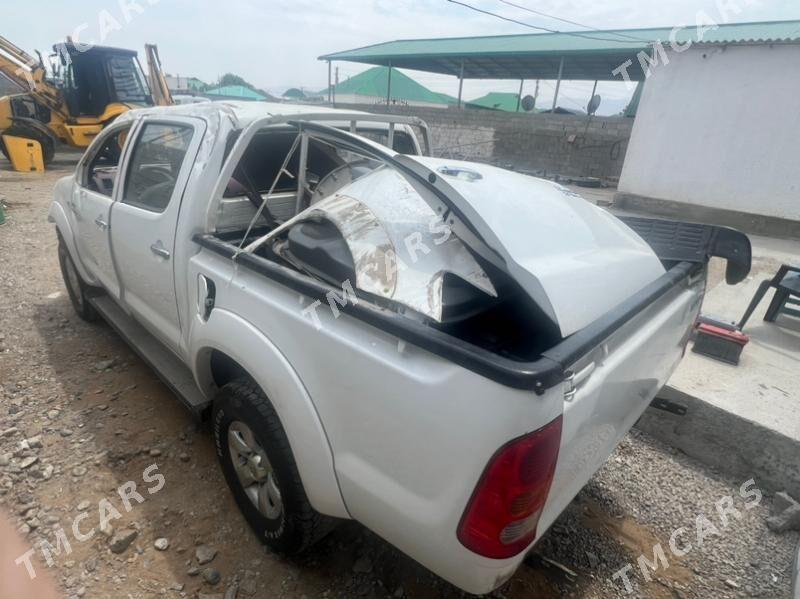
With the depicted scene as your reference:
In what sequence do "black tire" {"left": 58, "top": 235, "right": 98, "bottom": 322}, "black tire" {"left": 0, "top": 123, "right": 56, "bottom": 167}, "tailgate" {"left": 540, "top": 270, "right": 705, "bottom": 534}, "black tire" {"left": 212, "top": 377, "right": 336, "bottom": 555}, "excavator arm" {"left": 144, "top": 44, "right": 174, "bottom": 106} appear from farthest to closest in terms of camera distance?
"excavator arm" {"left": 144, "top": 44, "right": 174, "bottom": 106} → "black tire" {"left": 0, "top": 123, "right": 56, "bottom": 167} → "black tire" {"left": 58, "top": 235, "right": 98, "bottom": 322} → "black tire" {"left": 212, "top": 377, "right": 336, "bottom": 555} → "tailgate" {"left": 540, "top": 270, "right": 705, "bottom": 534}

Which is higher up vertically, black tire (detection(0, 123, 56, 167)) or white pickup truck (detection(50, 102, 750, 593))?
white pickup truck (detection(50, 102, 750, 593))

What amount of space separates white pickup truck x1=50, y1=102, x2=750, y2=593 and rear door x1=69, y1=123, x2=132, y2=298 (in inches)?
21.3

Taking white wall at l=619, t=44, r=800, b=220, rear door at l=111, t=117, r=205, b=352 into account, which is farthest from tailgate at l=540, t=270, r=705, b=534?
white wall at l=619, t=44, r=800, b=220

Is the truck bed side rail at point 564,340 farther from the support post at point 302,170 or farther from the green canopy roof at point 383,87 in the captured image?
the green canopy roof at point 383,87

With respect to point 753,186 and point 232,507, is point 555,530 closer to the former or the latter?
point 232,507

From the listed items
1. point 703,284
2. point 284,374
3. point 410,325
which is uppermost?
point 410,325

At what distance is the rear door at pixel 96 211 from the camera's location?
116 inches

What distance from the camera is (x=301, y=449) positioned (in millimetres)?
1609

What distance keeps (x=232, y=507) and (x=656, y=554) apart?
6.75 feet

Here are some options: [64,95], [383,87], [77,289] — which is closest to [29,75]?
[64,95]

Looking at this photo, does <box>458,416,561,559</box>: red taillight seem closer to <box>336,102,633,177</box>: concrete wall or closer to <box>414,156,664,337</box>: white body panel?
<box>414,156,664,337</box>: white body panel

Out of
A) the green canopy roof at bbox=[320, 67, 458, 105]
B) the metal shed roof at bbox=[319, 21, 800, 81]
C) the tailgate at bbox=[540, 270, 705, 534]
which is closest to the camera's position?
the tailgate at bbox=[540, 270, 705, 534]

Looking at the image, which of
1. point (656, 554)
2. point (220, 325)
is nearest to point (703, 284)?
point (656, 554)

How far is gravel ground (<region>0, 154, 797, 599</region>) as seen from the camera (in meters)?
1.93
